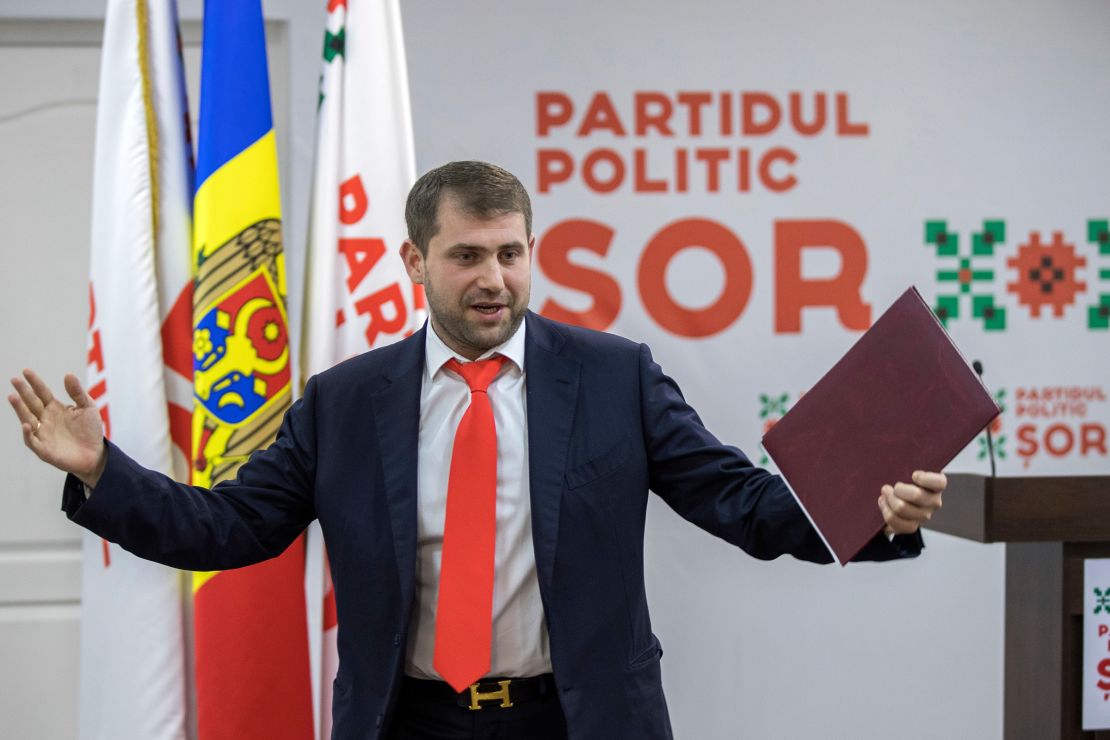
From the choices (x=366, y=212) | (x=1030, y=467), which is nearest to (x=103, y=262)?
(x=366, y=212)

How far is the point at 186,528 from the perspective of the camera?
4.99 feet

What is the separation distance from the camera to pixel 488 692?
1.48 meters

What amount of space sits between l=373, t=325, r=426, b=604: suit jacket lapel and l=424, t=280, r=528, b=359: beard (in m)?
0.10

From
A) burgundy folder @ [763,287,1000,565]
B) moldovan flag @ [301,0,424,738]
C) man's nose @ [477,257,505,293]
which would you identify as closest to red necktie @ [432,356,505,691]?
man's nose @ [477,257,505,293]

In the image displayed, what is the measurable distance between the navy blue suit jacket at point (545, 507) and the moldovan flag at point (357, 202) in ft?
1.96

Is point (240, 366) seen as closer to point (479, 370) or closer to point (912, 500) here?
point (479, 370)

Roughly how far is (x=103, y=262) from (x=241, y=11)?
57cm

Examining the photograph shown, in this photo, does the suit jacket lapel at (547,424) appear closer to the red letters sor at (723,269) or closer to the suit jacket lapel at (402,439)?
the suit jacket lapel at (402,439)

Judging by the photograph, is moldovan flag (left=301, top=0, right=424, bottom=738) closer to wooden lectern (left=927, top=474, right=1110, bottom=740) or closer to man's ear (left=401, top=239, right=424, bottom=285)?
man's ear (left=401, top=239, right=424, bottom=285)

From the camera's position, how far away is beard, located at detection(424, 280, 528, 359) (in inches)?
60.2

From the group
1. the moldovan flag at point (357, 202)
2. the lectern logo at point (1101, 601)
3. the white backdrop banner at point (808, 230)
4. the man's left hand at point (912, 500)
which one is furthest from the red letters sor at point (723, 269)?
the man's left hand at point (912, 500)

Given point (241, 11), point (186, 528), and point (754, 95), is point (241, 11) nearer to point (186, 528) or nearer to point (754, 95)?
point (186, 528)

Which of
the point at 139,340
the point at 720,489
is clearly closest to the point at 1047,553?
the point at 720,489

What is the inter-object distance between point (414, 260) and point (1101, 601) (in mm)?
1265
